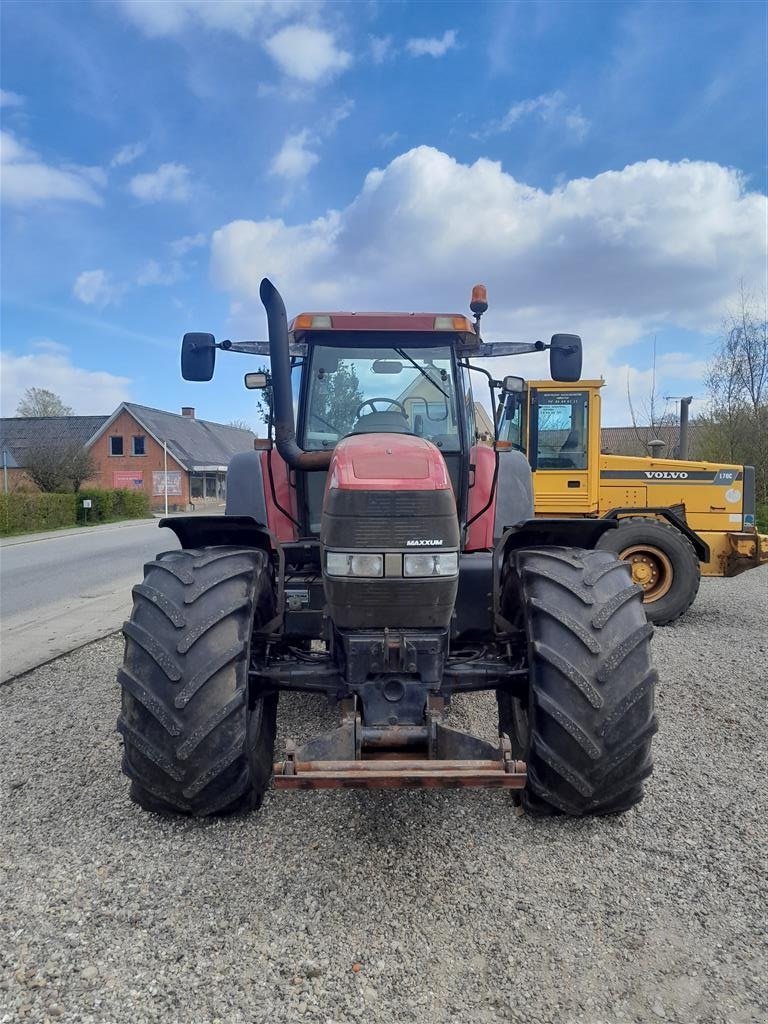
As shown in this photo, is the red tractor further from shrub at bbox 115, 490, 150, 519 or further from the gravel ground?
shrub at bbox 115, 490, 150, 519

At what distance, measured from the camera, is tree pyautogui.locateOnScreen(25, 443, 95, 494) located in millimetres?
30922

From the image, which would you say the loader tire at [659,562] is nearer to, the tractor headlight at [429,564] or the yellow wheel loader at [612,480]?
the yellow wheel loader at [612,480]

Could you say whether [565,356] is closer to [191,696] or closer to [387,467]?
[387,467]

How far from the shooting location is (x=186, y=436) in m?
45.9

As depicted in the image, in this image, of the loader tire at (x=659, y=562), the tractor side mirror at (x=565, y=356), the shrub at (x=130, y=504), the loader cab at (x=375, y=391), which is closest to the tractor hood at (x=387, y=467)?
the loader cab at (x=375, y=391)

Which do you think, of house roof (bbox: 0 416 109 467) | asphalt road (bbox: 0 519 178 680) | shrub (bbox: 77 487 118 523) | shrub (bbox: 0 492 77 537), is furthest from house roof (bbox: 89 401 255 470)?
asphalt road (bbox: 0 519 178 680)

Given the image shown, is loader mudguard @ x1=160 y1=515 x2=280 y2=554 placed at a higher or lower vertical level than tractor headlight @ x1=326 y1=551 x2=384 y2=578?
higher

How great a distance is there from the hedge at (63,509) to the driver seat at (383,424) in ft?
76.0

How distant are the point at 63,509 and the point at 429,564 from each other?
93.5 feet

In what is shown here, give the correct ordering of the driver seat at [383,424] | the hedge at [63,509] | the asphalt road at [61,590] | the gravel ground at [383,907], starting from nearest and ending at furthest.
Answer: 1. the gravel ground at [383,907]
2. the driver seat at [383,424]
3. the asphalt road at [61,590]
4. the hedge at [63,509]

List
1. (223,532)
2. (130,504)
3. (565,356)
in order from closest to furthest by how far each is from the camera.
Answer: (223,532) < (565,356) < (130,504)

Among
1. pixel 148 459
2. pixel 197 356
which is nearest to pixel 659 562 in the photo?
pixel 197 356

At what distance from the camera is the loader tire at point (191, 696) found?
2824 millimetres

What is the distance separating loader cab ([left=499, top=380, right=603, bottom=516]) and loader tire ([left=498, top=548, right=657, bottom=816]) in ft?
19.7
